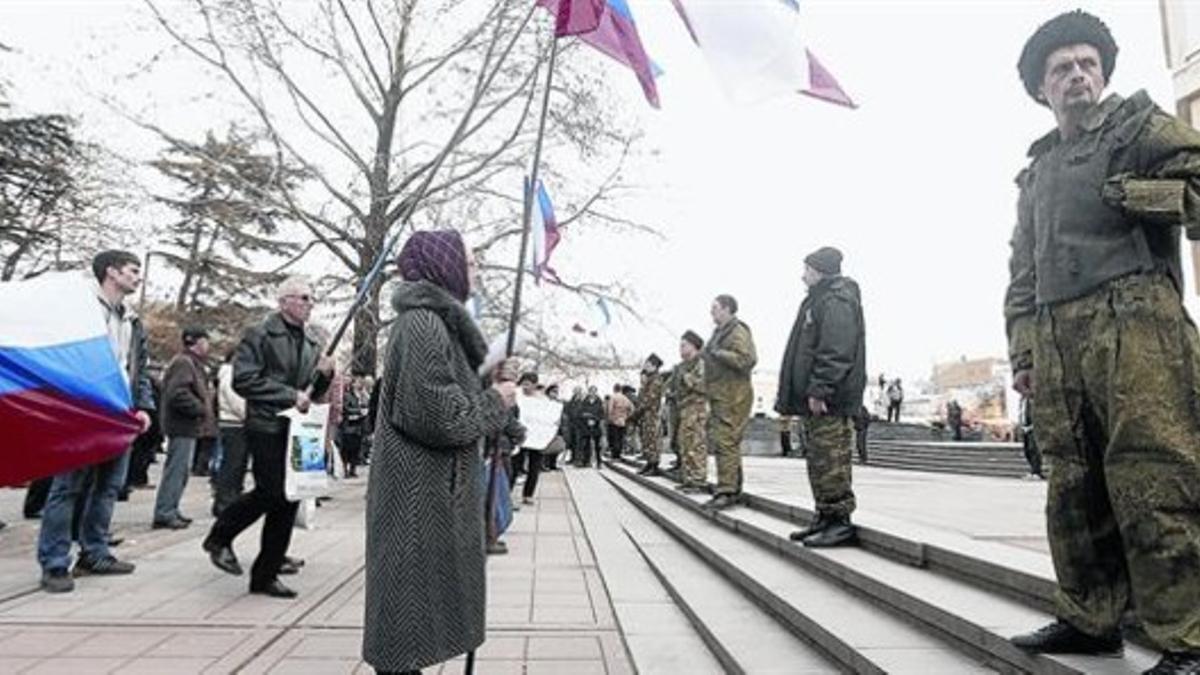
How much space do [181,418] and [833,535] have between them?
6384mm

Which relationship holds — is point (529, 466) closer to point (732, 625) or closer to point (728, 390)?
point (728, 390)

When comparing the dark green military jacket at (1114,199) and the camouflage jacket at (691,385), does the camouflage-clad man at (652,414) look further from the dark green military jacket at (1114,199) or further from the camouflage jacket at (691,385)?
the dark green military jacket at (1114,199)

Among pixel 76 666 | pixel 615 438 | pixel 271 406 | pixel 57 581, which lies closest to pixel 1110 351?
pixel 76 666

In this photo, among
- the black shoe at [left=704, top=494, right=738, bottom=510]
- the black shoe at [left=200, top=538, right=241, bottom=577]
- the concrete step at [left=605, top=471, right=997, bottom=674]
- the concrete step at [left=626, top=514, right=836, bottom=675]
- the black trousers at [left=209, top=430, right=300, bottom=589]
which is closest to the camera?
the concrete step at [left=605, top=471, right=997, bottom=674]

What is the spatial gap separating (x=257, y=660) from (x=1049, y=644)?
3.33 m

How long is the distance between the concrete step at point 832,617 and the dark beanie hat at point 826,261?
1.92m

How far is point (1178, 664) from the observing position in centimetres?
233

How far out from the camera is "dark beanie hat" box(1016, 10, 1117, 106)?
278 cm

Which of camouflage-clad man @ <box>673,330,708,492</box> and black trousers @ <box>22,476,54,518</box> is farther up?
camouflage-clad man @ <box>673,330,708,492</box>

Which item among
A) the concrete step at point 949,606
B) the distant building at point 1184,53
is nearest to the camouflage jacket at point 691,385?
the concrete step at point 949,606

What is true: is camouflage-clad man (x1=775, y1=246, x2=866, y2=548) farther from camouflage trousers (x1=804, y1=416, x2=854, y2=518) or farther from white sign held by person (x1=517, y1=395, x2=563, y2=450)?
white sign held by person (x1=517, y1=395, x2=563, y2=450)

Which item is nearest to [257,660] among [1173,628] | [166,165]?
[1173,628]

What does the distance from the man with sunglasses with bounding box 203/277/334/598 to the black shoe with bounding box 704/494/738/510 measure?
390 cm

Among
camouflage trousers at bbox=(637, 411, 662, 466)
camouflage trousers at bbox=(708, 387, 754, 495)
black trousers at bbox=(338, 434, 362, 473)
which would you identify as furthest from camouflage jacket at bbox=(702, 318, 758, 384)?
black trousers at bbox=(338, 434, 362, 473)
